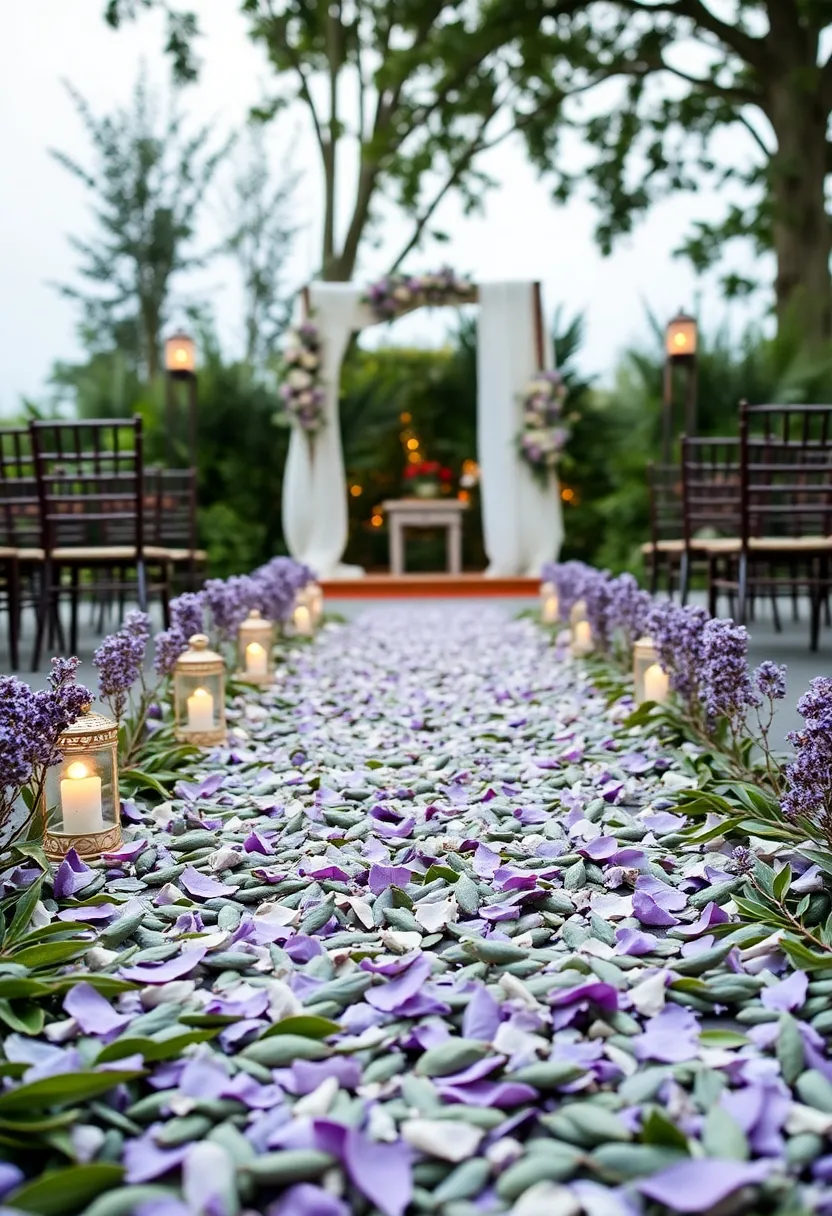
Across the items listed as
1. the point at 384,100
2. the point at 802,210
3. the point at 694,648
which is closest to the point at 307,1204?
the point at 694,648

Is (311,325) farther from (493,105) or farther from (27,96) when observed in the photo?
(27,96)

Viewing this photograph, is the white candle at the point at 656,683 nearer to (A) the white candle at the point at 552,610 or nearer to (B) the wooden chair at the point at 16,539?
(B) the wooden chair at the point at 16,539

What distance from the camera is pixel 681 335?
22.2 ft

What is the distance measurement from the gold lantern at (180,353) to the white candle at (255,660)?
417 cm

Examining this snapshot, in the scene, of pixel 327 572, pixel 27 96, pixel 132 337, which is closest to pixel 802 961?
pixel 327 572

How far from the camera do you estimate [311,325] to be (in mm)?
7797

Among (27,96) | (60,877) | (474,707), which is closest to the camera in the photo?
(60,877)

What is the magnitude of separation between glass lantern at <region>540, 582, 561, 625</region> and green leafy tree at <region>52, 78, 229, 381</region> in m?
Result: 11.0

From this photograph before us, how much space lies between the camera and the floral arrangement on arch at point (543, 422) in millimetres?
7625

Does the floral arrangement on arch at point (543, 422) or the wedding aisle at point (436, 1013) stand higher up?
A: the floral arrangement on arch at point (543, 422)

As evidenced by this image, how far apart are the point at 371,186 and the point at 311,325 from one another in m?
2.67

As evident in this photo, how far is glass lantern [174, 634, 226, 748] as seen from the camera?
246 centimetres

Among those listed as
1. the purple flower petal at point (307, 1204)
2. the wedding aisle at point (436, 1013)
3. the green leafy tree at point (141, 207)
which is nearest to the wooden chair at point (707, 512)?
the wedding aisle at point (436, 1013)

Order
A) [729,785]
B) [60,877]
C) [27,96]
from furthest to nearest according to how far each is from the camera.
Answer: [27,96]
[729,785]
[60,877]
